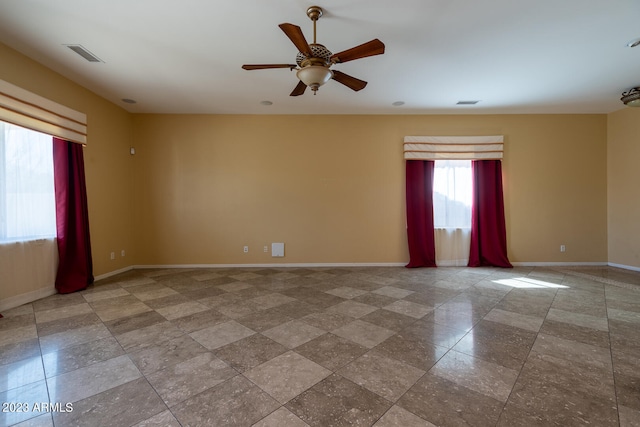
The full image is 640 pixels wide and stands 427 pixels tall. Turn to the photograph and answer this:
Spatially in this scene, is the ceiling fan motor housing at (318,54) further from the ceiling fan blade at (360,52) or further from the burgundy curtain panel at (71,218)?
the burgundy curtain panel at (71,218)

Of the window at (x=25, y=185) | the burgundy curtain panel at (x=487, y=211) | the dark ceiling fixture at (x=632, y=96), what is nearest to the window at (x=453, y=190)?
the burgundy curtain panel at (x=487, y=211)

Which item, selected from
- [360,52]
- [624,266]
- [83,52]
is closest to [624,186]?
[624,266]

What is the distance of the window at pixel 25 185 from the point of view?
310 centimetres

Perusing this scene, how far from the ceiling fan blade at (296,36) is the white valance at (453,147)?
135 inches

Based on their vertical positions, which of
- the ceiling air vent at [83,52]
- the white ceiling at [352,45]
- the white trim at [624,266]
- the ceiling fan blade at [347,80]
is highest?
the ceiling air vent at [83,52]

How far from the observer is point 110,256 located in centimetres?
458

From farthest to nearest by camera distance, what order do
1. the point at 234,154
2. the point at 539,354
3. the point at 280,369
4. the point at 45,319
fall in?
the point at 234,154, the point at 45,319, the point at 539,354, the point at 280,369

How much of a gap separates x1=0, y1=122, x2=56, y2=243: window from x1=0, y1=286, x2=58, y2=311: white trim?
0.70m

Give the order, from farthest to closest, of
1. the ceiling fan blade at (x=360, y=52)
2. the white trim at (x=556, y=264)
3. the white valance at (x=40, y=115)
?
the white trim at (x=556, y=264), the white valance at (x=40, y=115), the ceiling fan blade at (x=360, y=52)

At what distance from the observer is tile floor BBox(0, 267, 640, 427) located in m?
1.54

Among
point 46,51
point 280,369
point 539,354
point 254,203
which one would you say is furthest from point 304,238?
point 46,51

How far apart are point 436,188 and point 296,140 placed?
2.97 meters

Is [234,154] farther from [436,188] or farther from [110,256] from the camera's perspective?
[436,188]

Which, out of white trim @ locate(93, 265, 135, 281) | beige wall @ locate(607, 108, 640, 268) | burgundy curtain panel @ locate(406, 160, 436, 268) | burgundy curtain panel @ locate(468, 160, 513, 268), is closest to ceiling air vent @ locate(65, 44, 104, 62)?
white trim @ locate(93, 265, 135, 281)
